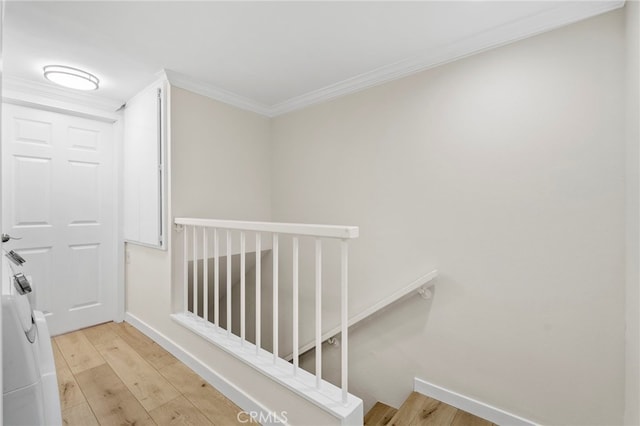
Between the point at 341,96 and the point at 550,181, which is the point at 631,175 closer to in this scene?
the point at 550,181

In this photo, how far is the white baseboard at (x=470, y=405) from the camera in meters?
1.71

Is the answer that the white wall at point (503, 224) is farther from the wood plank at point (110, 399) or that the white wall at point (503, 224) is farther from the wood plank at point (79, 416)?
the wood plank at point (79, 416)

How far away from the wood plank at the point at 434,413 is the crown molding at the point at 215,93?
2689 millimetres

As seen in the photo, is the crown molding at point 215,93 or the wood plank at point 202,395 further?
the crown molding at point 215,93

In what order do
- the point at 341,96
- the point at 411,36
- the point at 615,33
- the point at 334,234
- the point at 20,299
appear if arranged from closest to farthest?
the point at 20,299 → the point at 334,234 → the point at 615,33 → the point at 411,36 → the point at 341,96

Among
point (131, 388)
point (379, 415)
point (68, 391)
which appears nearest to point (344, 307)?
point (379, 415)

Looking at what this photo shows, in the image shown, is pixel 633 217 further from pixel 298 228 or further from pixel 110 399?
pixel 110 399

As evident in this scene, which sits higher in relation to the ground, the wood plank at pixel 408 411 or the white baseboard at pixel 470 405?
the white baseboard at pixel 470 405

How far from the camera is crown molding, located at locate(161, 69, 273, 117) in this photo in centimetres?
226

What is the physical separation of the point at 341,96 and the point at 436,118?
826 mm

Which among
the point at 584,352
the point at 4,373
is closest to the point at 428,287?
the point at 584,352

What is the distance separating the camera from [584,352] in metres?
1.55

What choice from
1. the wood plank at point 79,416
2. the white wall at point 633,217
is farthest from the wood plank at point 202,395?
the white wall at point 633,217

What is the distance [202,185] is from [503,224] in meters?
2.15
